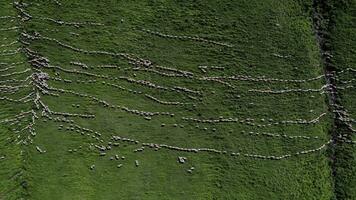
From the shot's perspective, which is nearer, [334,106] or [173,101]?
[173,101]

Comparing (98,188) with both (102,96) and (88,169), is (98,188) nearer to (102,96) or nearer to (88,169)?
(88,169)

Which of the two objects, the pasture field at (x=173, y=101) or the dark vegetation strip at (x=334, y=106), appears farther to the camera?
the dark vegetation strip at (x=334, y=106)

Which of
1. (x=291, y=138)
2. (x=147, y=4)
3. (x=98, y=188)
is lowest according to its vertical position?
(x=98, y=188)

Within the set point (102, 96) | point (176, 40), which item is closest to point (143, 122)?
point (102, 96)

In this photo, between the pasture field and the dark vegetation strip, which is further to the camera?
the dark vegetation strip
